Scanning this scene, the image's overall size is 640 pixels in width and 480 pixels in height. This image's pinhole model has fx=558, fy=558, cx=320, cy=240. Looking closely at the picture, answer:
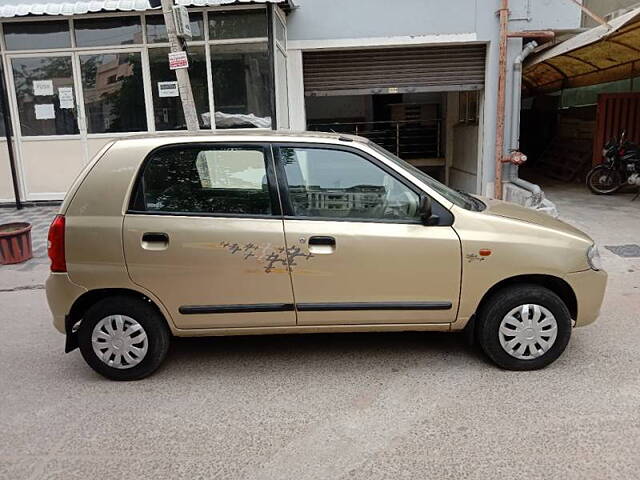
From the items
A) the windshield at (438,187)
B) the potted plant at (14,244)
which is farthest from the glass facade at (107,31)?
the windshield at (438,187)

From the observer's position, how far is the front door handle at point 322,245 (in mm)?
3768

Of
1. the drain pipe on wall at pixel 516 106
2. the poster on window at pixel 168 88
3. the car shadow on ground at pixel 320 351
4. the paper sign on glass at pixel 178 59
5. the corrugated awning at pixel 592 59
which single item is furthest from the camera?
the poster on window at pixel 168 88

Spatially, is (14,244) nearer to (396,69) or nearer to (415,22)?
(396,69)

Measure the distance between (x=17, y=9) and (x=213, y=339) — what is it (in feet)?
24.4

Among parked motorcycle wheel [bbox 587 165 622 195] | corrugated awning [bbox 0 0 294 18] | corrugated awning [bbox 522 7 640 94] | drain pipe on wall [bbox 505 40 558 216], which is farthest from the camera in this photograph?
parked motorcycle wheel [bbox 587 165 622 195]

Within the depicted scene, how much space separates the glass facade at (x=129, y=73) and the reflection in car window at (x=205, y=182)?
5.61 m

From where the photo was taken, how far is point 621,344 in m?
4.38

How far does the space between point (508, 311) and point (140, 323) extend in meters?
2.56

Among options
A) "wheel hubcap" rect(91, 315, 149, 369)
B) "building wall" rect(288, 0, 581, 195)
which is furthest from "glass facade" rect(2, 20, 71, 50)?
"wheel hubcap" rect(91, 315, 149, 369)

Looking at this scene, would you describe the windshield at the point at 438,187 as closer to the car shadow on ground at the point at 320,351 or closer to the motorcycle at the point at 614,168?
the car shadow on ground at the point at 320,351

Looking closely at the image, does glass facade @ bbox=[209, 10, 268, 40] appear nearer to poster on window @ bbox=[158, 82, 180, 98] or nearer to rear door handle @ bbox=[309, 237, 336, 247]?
poster on window @ bbox=[158, 82, 180, 98]

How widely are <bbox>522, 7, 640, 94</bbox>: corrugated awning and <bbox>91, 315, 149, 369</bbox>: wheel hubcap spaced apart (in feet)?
24.5

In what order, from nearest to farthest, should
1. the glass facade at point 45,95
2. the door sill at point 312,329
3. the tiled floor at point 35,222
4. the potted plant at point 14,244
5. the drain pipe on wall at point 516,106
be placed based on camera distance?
the door sill at point 312,329
the potted plant at point 14,244
the tiled floor at point 35,222
the drain pipe on wall at point 516,106
the glass facade at point 45,95

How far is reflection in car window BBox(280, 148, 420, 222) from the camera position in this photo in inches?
152
